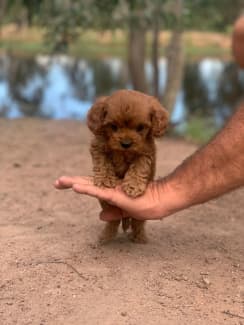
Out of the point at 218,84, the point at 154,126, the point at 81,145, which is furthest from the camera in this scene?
the point at 218,84

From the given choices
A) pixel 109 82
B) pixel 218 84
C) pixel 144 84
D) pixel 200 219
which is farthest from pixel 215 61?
pixel 200 219

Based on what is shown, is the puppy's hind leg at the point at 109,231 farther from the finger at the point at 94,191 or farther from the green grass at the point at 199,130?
the green grass at the point at 199,130

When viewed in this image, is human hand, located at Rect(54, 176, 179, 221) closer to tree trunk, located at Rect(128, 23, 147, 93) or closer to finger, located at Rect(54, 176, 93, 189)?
finger, located at Rect(54, 176, 93, 189)

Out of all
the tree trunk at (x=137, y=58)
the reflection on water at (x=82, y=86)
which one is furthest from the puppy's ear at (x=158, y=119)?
the reflection on water at (x=82, y=86)

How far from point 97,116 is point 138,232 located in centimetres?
111

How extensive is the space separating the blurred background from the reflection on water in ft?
0.10

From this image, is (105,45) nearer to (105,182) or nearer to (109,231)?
(109,231)

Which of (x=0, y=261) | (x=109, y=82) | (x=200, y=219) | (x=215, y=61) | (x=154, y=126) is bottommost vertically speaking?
(x=215, y=61)

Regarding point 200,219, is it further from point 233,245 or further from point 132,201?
point 132,201

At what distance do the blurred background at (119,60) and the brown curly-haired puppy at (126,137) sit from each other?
588cm

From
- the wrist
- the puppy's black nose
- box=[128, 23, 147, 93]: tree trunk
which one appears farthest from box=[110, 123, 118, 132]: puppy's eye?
box=[128, 23, 147, 93]: tree trunk

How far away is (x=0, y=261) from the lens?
13.0 ft

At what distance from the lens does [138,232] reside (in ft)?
14.3

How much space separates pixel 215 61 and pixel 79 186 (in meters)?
25.1
